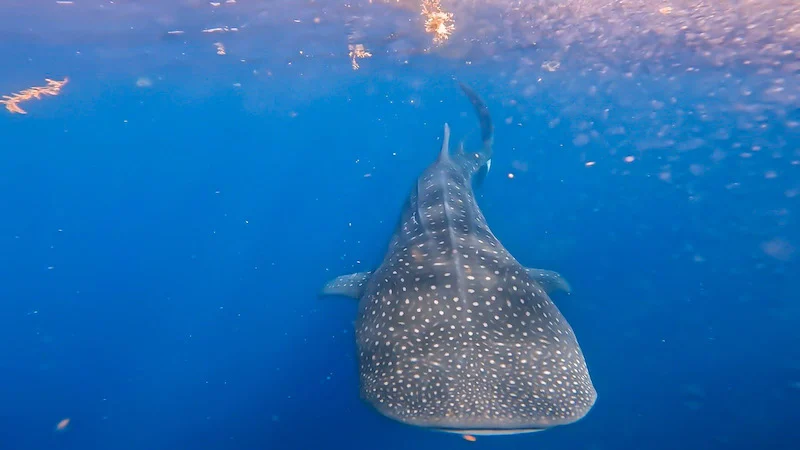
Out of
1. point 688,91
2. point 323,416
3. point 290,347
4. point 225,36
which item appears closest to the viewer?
point 323,416

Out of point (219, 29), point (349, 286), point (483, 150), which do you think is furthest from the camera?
point (219, 29)

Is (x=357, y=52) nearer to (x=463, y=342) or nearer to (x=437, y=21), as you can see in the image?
(x=437, y=21)

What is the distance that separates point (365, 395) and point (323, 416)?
4370 mm

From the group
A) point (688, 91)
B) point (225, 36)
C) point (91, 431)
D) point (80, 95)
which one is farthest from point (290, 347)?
point (80, 95)

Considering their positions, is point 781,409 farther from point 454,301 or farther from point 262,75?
point 262,75

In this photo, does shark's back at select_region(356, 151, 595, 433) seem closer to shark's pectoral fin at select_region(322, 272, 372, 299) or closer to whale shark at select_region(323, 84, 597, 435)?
whale shark at select_region(323, 84, 597, 435)

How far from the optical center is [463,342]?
4785mm

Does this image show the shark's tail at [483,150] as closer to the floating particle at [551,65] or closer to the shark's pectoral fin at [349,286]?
the shark's pectoral fin at [349,286]

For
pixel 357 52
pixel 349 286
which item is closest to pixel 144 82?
pixel 357 52

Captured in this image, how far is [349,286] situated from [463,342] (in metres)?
3.22

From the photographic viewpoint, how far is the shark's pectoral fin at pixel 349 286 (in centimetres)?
736

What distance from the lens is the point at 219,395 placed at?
945 centimetres

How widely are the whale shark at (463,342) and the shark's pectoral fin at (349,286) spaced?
0.78 m

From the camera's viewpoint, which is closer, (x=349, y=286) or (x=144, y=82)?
(x=349, y=286)
